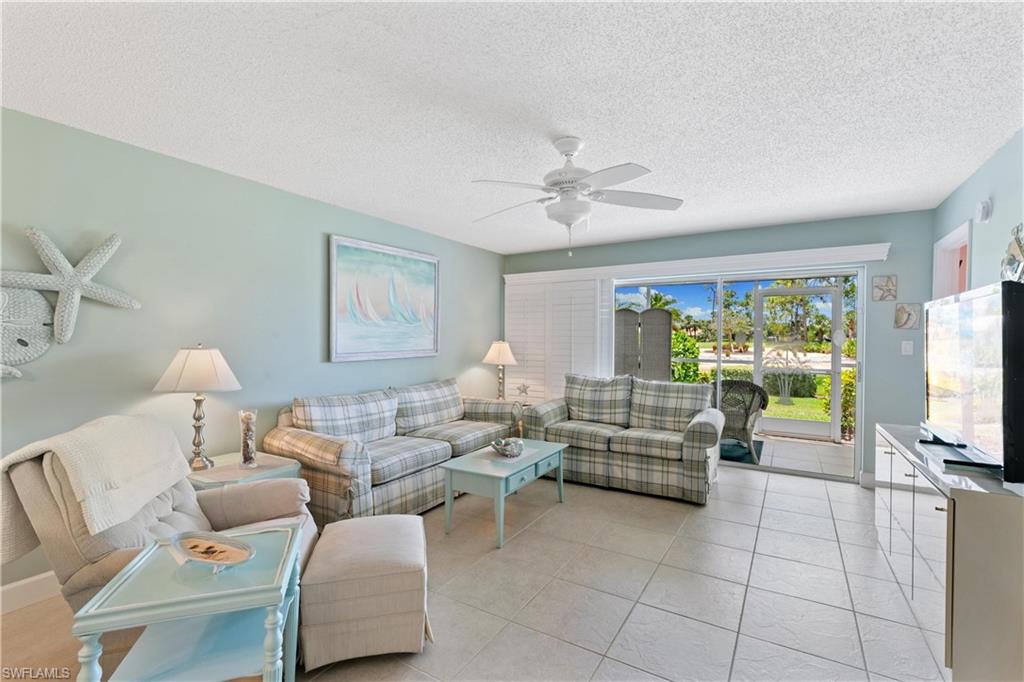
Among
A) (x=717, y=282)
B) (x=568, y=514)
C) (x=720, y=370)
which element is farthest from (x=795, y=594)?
A: (x=717, y=282)

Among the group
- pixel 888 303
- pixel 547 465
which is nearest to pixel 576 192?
pixel 547 465

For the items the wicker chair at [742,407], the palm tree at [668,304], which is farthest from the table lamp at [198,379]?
the wicker chair at [742,407]

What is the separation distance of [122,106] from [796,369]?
574cm

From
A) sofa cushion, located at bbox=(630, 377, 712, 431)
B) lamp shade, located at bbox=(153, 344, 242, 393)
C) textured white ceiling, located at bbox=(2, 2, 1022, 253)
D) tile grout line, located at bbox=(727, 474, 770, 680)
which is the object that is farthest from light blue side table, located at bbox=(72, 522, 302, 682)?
sofa cushion, located at bbox=(630, 377, 712, 431)

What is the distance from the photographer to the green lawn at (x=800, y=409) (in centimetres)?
491

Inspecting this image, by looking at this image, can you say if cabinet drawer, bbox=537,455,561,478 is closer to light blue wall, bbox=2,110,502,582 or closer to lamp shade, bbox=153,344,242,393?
light blue wall, bbox=2,110,502,582

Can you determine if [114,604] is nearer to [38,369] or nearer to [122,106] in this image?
[38,369]

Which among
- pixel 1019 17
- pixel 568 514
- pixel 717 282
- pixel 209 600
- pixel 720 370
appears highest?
pixel 1019 17

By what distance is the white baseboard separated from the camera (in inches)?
88.7

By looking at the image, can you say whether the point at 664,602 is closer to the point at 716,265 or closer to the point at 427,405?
the point at 427,405

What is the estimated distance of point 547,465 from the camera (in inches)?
139

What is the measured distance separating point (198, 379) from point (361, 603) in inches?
66.0

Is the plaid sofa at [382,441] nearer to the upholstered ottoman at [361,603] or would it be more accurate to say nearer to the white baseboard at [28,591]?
the upholstered ottoman at [361,603]

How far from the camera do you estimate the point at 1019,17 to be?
154cm
